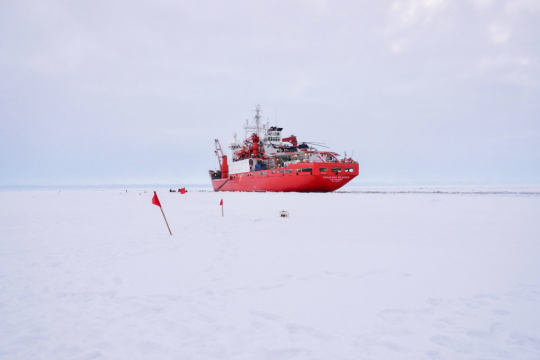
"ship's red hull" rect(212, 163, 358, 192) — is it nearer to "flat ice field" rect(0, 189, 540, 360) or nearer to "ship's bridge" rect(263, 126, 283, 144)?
"ship's bridge" rect(263, 126, 283, 144)

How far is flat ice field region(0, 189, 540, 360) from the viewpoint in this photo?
3.14 m

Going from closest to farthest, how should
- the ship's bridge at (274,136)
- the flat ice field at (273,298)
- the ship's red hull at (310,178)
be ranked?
1. the flat ice field at (273,298)
2. the ship's red hull at (310,178)
3. the ship's bridge at (274,136)

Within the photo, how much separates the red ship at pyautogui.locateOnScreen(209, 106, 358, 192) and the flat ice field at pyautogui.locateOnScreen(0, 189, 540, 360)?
89.1 ft

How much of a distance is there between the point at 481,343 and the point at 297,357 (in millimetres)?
2341

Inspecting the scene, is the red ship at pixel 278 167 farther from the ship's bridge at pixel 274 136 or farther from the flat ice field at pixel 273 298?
the flat ice field at pixel 273 298

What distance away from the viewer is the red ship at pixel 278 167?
35500mm

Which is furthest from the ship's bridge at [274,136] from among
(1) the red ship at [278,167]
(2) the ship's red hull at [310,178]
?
(2) the ship's red hull at [310,178]

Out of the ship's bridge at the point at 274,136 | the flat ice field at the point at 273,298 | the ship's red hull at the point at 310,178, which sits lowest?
the flat ice field at the point at 273,298

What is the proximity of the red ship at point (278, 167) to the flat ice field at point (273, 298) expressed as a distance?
27.2 m

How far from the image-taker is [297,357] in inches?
116

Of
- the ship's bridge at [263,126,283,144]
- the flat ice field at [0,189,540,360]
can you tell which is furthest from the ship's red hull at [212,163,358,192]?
the flat ice field at [0,189,540,360]

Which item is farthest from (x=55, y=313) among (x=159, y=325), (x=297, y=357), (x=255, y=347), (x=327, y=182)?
(x=327, y=182)

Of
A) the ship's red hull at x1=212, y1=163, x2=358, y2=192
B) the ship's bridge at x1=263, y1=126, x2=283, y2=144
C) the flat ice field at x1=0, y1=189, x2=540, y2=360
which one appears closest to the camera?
the flat ice field at x1=0, y1=189, x2=540, y2=360

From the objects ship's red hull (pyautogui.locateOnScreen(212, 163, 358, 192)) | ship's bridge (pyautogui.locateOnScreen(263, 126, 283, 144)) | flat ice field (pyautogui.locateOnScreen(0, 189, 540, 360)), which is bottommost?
flat ice field (pyautogui.locateOnScreen(0, 189, 540, 360))
